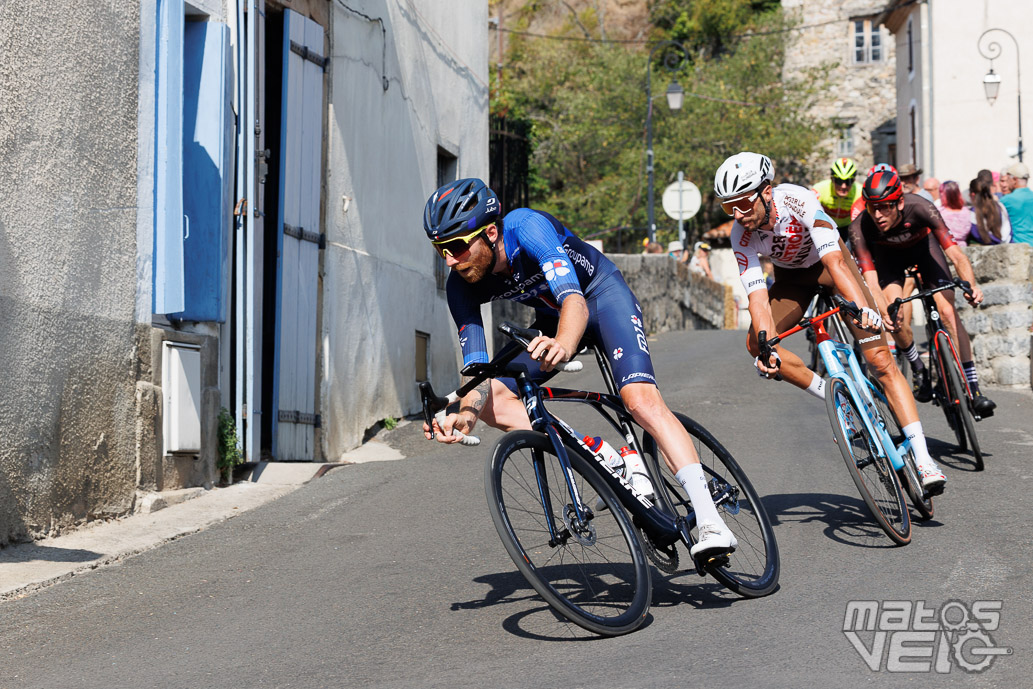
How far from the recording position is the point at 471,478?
898cm

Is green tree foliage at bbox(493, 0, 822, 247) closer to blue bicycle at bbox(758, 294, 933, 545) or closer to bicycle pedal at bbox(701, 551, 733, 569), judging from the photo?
blue bicycle at bbox(758, 294, 933, 545)

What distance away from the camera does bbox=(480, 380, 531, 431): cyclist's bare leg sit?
5.32m

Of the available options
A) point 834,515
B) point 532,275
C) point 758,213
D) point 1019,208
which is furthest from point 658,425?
point 1019,208

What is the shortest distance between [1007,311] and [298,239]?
798 cm

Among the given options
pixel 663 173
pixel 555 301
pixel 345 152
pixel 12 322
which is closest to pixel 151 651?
pixel 555 301

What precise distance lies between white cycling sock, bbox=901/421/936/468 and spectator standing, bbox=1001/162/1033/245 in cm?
819

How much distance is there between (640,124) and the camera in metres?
48.9

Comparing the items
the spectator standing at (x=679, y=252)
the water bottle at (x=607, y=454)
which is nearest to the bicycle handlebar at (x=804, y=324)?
the water bottle at (x=607, y=454)

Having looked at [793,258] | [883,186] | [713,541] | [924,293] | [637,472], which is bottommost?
[713,541]

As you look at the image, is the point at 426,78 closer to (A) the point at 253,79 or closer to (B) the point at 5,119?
(A) the point at 253,79

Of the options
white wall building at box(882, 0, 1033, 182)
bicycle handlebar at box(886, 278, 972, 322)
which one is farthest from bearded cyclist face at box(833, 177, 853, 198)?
white wall building at box(882, 0, 1033, 182)

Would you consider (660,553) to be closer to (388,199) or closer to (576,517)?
(576,517)

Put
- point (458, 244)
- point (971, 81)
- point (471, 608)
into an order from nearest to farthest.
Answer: point (458, 244) → point (471, 608) → point (971, 81)


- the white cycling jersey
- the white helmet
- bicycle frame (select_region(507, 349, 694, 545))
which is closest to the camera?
bicycle frame (select_region(507, 349, 694, 545))
